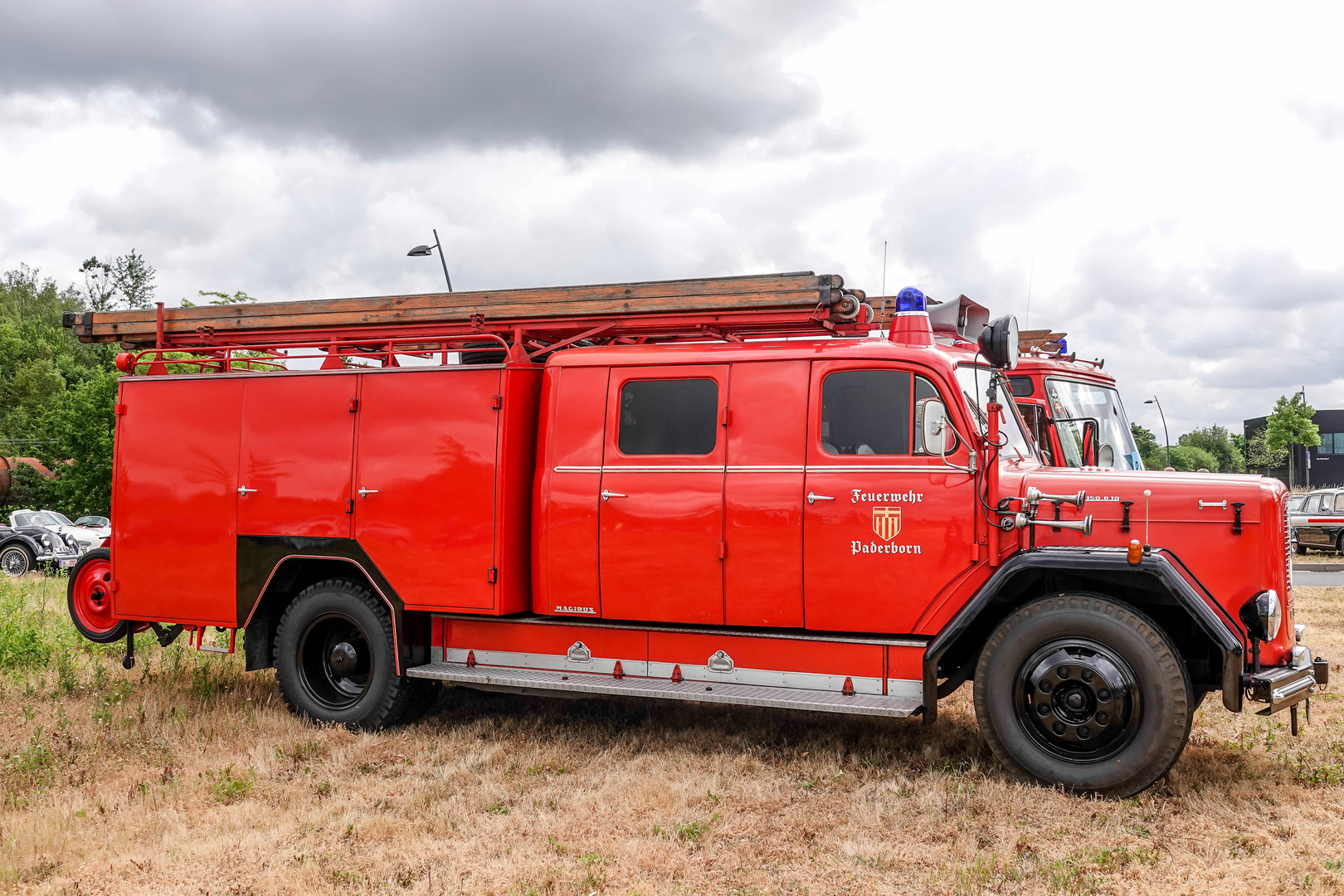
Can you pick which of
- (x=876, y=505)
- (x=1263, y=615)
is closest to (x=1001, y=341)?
(x=876, y=505)

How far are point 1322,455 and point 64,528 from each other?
6785 cm

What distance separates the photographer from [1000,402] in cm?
654

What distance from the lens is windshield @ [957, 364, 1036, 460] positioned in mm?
6344

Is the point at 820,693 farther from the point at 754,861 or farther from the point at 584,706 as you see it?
the point at 584,706

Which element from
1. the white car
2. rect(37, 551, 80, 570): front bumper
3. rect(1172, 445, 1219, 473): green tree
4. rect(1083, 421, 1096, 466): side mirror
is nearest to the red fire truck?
rect(1083, 421, 1096, 466): side mirror

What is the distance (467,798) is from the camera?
591 cm

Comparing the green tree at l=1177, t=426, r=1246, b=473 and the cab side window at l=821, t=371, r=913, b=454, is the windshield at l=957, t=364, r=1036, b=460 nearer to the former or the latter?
the cab side window at l=821, t=371, r=913, b=454

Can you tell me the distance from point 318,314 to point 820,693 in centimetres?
463

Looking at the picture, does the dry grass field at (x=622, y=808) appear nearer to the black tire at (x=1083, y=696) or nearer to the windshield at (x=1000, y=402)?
the black tire at (x=1083, y=696)

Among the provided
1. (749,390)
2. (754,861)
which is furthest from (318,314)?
(754,861)

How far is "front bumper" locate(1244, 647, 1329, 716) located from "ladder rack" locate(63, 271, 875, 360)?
9.94 ft

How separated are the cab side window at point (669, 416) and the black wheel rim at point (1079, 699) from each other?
233cm

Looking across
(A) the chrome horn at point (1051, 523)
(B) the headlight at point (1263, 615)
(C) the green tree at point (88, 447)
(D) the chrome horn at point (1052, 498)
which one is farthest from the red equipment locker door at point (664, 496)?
(C) the green tree at point (88, 447)

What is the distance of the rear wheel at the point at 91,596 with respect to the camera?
8617mm
